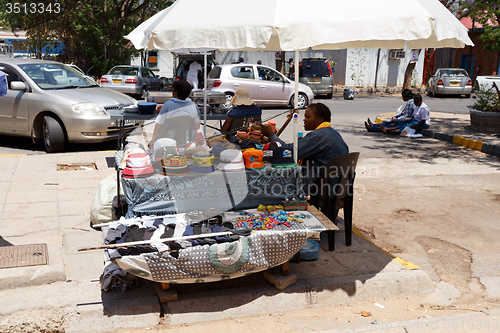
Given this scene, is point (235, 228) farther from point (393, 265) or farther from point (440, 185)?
point (440, 185)

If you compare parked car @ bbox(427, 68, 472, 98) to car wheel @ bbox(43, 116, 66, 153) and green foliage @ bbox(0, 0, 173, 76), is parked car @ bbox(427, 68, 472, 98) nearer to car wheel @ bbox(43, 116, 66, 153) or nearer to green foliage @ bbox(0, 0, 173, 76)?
green foliage @ bbox(0, 0, 173, 76)

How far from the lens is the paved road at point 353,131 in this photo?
31.2 feet

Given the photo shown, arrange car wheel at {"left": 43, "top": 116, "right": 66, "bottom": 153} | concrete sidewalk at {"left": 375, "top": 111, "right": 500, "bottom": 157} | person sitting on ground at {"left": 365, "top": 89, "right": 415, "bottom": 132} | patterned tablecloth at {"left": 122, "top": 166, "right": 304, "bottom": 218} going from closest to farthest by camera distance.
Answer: patterned tablecloth at {"left": 122, "top": 166, "right": 304, "bottom": 218}, car wheel at {"left": 43, "top": 116, "right": 66, "bottom": 153}, concrete sidewalk at {"left": 375, "top": 111, "right": 500, "bottom": 157}, person sitting on ground at {"left": 365, "top": 89, "right": 415, "bottom": 132}

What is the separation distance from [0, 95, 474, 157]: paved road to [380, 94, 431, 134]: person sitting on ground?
16.8 inches

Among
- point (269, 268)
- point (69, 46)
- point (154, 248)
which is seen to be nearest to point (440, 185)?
point (269, 268)

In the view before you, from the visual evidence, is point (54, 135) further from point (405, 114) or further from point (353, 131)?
point (405, 114)

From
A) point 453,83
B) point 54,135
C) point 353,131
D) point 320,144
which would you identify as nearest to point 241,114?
point 320,144

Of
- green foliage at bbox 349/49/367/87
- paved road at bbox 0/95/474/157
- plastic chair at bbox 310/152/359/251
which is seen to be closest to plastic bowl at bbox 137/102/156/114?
paved road at bbox 0/95/474/157

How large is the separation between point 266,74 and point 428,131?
7012mm

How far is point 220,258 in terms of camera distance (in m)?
3.56

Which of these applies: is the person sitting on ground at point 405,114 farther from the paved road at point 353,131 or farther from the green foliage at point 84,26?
the green foliage at point 84,26

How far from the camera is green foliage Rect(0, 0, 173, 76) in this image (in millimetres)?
21625

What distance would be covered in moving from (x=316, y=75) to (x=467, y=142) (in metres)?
11.6

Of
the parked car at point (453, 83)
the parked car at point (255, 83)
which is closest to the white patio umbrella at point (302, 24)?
the parked car at point (255, 83)
